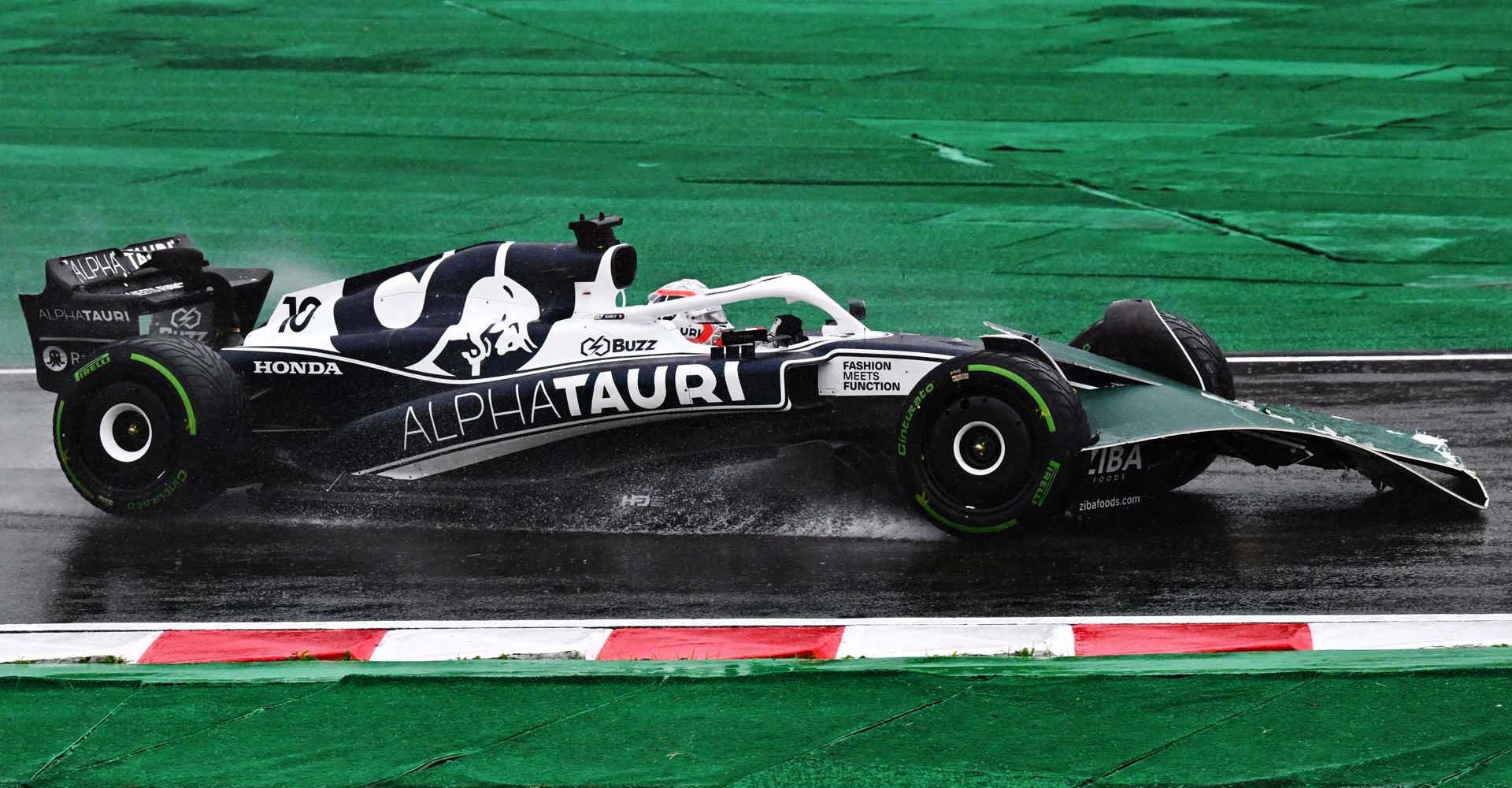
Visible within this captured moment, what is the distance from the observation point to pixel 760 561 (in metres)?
9.55

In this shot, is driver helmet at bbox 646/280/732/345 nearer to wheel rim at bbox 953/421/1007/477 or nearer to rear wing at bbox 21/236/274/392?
wheel rim at bbox 953/421/1007/477

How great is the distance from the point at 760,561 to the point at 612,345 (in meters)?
1.58

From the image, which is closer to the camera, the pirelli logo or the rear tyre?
the pirelli logo

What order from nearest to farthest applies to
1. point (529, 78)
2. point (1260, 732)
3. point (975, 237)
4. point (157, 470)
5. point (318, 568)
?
1. point (1260, 732)
2. point (318, 568)
3. point (157, 470)
4. point (975, 237)
5. point (529, 78)

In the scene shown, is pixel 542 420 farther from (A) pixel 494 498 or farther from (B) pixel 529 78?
(B) pixel 529 78

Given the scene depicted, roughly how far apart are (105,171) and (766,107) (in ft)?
24.8

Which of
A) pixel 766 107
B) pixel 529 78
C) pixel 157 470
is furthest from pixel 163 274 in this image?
pixel 529 78

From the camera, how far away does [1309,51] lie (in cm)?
2670

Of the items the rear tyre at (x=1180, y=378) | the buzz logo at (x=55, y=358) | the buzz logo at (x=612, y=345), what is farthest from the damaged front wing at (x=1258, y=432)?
the buzz logo at (x=55, y=358)

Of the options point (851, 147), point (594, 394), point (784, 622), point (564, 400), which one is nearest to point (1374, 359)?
point (594, 394)

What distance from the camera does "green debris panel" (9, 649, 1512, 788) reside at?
655 cm

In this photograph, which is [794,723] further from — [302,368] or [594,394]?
[302,368]

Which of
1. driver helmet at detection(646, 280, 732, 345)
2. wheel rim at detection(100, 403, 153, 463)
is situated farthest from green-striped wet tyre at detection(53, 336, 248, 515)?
driver helmet at detection(646, 280, 732, 345)

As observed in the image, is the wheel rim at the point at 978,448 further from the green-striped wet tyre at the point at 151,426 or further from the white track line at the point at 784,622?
the green-striped wet tyre at the point at 151,426
